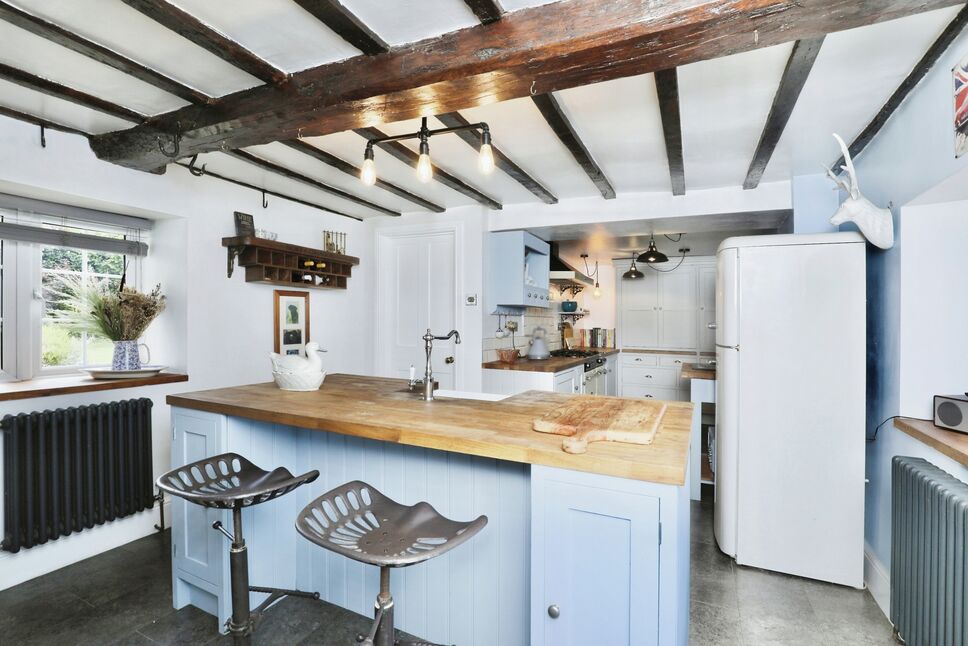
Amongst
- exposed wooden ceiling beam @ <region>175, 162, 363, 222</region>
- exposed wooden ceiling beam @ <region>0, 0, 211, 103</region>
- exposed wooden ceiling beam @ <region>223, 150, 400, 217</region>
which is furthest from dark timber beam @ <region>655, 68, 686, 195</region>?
exposed wooden ceiling beam @ <region>175, 162, 363, 222</region>

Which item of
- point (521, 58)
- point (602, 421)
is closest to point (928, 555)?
point (602, 421)

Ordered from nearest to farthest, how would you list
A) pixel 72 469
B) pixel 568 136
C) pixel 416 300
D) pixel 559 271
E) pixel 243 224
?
pixel 568 136
pixel 72 469
pixel 243 224
pixel 416 300
pixel 559 271

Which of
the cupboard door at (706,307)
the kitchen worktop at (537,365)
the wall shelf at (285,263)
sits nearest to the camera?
the wall shelf at (285,263)

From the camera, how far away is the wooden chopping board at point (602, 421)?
1447 mm

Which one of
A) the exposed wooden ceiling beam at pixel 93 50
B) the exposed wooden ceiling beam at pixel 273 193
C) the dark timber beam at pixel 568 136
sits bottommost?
the dark timber beam at pixel 568 136

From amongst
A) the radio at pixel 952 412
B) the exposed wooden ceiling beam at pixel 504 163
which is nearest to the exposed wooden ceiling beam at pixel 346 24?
the exposed wooden ceiling beam at pixel 504 163

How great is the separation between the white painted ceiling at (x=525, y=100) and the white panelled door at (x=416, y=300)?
50.4 inches

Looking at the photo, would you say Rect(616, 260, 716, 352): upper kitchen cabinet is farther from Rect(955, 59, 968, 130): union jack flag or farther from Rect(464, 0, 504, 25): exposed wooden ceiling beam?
Rect(464, 0, 504, 25): exposed wooden ceiling beam

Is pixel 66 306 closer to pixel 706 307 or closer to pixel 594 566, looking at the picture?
pixel 594 566

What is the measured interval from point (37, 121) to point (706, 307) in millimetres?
6428

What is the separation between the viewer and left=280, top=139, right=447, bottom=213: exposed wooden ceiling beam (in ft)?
8.72

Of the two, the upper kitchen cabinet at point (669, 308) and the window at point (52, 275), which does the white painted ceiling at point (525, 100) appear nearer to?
the window at point (52, 275)

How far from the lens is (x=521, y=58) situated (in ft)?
5.11

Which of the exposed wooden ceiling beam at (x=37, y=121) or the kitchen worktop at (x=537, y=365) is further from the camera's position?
the kitchen worktop at (x=537, y=365)
